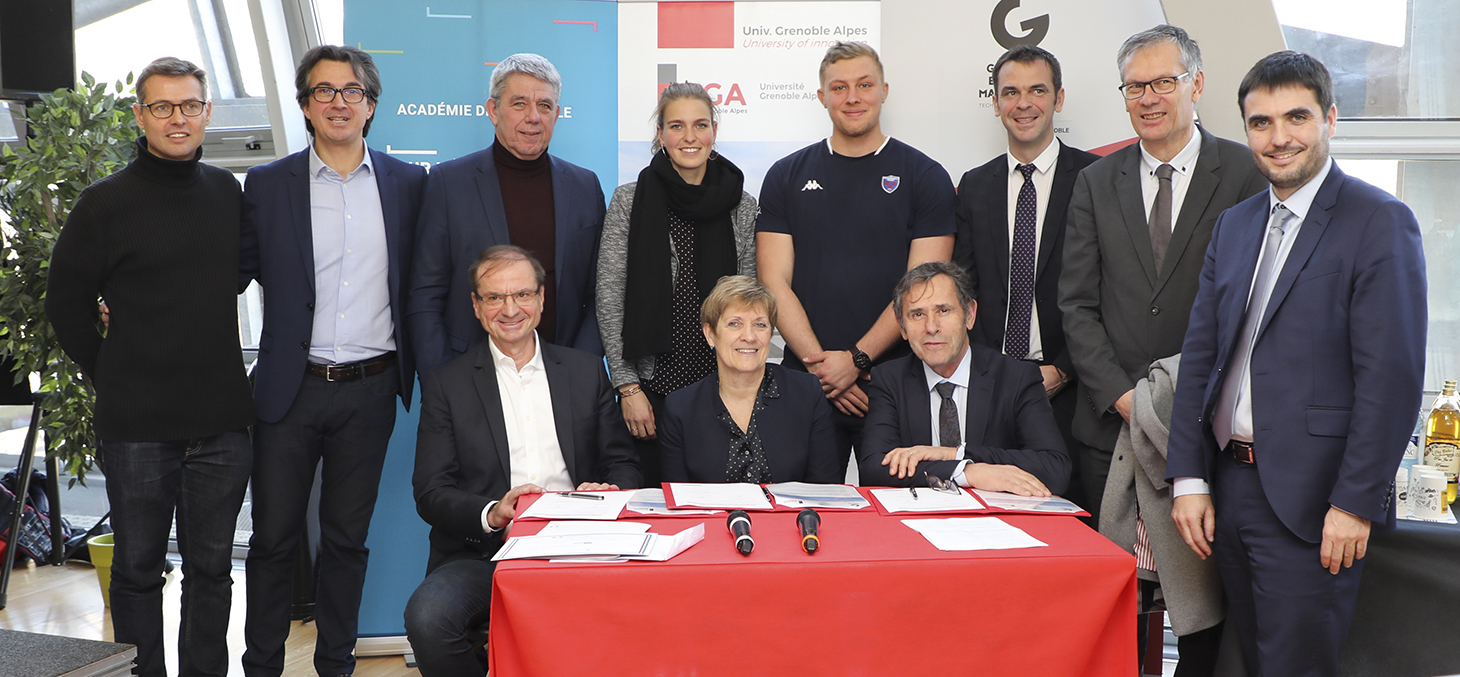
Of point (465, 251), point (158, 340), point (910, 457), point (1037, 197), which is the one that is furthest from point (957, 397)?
point (158, 340)

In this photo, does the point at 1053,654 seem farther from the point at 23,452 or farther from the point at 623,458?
the point at 23,452

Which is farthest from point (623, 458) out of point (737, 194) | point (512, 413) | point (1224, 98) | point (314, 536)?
point (1224, 98)

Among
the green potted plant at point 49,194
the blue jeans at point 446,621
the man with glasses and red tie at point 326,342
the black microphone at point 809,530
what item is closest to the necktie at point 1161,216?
the black microphone at point 809,530

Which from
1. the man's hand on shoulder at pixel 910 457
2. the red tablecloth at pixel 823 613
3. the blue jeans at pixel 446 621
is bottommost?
the blue jeans at pixel 446 621

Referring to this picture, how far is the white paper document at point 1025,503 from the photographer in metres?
2.04

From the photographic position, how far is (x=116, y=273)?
2.54 metres

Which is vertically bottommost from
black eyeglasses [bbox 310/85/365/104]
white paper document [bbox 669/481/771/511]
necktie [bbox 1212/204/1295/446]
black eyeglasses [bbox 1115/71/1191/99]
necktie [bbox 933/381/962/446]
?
white paper document [bbox 669/481/771/511]

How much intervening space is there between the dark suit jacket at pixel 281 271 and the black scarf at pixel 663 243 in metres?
0.74

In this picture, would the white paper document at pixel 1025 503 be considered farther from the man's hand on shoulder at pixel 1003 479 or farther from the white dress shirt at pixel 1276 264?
the white dress shirt at pixel 1276 264

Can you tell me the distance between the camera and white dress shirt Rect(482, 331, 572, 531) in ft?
8.23

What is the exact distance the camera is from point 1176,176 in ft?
8.44

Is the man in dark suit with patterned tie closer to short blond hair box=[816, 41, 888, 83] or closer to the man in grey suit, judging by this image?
the man in grey suit

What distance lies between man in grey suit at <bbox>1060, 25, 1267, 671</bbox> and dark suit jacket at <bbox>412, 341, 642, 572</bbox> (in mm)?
1309

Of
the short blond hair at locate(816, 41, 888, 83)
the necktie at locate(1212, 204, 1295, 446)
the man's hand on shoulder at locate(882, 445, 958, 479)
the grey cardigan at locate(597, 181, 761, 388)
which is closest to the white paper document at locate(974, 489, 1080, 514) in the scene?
the man's hand on shoulder at locate(882, 445, 958, 479)
